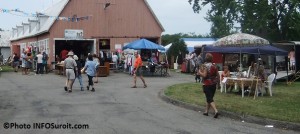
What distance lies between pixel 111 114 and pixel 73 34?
22.5m

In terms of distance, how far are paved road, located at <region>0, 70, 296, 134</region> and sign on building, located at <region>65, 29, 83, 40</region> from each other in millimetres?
16152

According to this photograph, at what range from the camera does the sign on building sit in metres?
33.5

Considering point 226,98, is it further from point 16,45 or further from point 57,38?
point 16,45

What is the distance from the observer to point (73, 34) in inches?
1329

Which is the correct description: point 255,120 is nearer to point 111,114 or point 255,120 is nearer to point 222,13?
point 111,114

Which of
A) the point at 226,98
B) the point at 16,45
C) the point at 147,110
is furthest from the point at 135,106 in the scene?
the point at 16,45

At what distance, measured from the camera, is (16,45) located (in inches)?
1946

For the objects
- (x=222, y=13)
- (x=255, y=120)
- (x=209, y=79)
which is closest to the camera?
(x=255, y=120)

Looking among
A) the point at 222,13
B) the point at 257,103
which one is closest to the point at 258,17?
the point at 222,13

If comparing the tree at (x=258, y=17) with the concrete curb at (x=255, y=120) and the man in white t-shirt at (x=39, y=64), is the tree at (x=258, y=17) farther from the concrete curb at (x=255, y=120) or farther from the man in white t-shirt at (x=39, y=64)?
the concrete curb at (x=255, y=120)

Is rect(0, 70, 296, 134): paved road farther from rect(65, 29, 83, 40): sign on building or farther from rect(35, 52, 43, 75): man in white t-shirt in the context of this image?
rect(65, 29, 83, 40): sign on building

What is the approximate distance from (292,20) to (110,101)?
1126 inches

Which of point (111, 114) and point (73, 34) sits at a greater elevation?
point (73, 34)

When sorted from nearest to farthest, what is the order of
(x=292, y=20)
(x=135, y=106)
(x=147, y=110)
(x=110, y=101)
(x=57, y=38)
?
(x=147, y=110) < (x=135, y=106) < (x=110, y=101) < (x=57, y=38) < (x=292, y=20)
